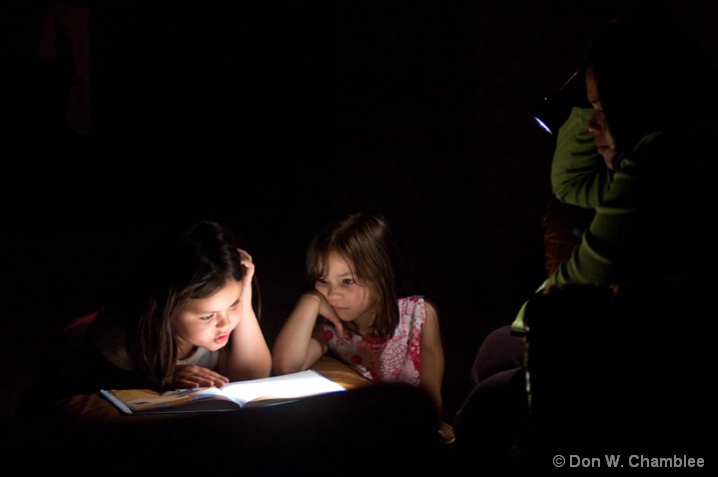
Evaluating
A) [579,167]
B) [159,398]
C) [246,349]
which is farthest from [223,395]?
[579,167]

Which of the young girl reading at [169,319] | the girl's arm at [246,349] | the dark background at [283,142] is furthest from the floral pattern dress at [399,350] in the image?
the dark background at [283,142]

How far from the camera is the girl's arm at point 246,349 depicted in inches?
83.3

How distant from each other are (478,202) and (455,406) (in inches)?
35.4

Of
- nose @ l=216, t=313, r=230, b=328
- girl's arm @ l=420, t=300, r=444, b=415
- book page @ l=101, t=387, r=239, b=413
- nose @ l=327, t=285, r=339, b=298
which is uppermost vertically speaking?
nose @ l=327, t=285, r=339, b=298

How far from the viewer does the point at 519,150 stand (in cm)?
304

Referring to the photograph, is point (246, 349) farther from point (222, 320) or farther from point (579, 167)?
point (579, 167)

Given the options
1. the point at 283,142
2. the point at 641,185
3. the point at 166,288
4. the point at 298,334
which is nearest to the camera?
the point at 641,185

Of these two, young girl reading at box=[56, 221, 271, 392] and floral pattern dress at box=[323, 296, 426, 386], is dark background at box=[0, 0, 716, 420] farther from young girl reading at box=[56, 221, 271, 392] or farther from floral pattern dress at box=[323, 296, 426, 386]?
young girl reading at box=[56, 221, 271, 392]

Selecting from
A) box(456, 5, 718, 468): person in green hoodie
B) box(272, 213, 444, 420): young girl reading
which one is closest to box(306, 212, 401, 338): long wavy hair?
box(272, 213, 444, 420): young girl reading

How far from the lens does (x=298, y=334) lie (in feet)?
7.29

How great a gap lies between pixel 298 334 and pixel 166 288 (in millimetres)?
455

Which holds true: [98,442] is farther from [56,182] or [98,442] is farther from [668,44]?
[56,182]

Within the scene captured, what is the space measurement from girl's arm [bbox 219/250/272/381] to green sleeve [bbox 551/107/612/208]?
98cm

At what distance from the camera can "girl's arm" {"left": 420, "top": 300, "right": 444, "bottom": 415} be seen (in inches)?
85.8
